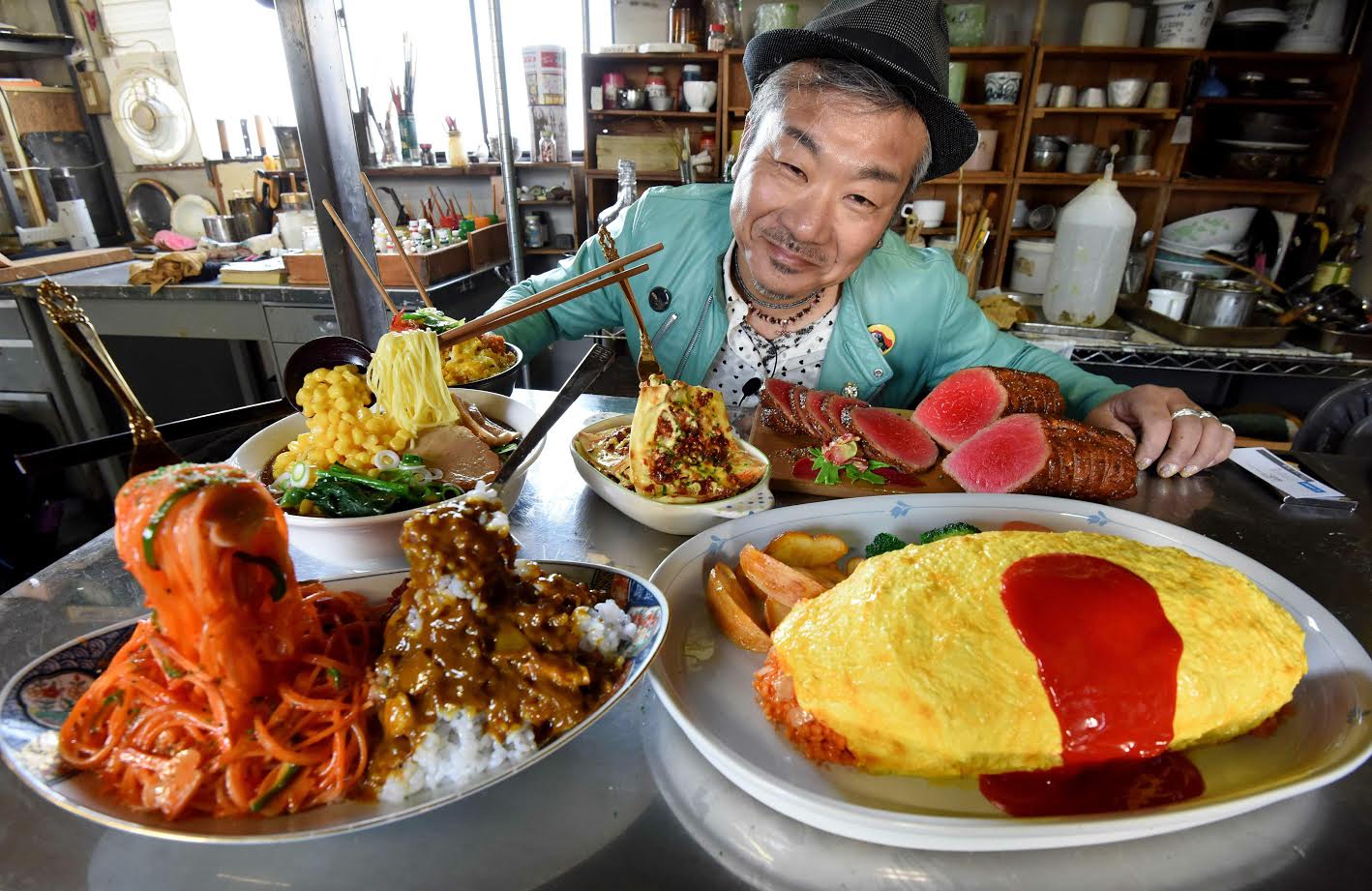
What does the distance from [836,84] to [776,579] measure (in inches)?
76.1

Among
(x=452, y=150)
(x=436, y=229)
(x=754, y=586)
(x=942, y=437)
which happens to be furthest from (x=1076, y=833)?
(x=452, y=150)

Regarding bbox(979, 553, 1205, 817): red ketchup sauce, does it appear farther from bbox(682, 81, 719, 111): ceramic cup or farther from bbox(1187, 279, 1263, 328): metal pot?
bbox(682, 81, 719, 111): ceramic cup

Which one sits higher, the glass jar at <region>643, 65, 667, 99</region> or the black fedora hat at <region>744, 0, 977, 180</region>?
the glass jar at <region>643, 65, 667, 99</region>

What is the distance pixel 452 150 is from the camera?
7699 millimetres

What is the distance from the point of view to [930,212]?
703 cm

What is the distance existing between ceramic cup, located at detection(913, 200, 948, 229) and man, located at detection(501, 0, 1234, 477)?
3.85 meters

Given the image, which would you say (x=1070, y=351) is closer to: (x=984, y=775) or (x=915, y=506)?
(x=915, y=506)

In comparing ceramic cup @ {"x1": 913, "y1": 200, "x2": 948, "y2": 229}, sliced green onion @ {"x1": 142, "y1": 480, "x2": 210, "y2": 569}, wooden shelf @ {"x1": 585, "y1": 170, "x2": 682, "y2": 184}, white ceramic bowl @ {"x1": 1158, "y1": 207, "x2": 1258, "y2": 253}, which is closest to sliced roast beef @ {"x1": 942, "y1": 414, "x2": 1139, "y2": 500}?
sliced green onion @ {"x1": 142, "y1": 480, "x2": 210, "y2": 569}

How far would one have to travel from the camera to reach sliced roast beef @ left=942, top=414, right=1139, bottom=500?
2.27 meters

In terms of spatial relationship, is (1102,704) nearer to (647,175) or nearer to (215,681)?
(215,681)

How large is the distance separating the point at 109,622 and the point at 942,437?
9.11ft

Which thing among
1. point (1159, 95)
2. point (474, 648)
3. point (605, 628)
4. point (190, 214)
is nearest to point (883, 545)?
point (605, 628)

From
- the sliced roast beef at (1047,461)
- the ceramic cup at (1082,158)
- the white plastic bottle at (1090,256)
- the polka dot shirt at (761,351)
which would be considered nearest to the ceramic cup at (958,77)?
the ceramic cup at (1082,158)

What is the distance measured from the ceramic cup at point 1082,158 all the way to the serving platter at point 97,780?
7.45 metres
